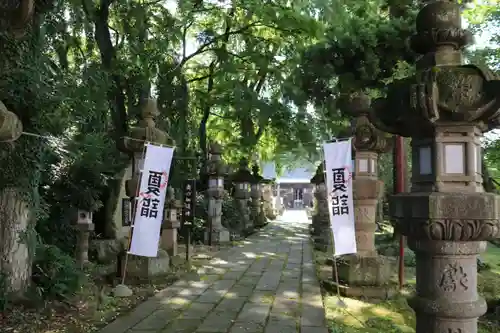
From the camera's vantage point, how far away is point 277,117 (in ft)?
43.0

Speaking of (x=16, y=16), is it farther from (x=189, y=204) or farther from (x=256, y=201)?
(x=256, y=201)

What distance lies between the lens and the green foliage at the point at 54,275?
556 cm

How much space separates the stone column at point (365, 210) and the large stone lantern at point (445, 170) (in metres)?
3.52

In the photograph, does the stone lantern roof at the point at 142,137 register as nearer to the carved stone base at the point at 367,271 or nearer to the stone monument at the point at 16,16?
the stone monument at the point at 16,16

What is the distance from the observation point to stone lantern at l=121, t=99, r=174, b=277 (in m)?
7.62

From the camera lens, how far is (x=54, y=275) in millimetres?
5707

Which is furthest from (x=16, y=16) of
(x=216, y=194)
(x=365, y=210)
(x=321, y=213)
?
(x=321, y=213)

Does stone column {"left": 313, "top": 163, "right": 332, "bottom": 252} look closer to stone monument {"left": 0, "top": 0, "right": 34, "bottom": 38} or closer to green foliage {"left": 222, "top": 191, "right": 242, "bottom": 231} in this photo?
green foliage {"left": 222, "top": 191, "right": 242, "bottom": 231}

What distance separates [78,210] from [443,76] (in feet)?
22.6

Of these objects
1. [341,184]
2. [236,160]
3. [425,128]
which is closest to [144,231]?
[341,184]

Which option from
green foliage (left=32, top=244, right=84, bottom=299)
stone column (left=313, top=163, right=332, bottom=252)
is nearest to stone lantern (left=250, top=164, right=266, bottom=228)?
stone column (left=313, top=163, right=332, bottom=252)

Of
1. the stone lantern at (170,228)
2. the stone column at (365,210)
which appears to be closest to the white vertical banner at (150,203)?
the stone lantern at (170,228)

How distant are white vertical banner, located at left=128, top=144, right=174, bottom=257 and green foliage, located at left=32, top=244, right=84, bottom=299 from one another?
1.24 metres

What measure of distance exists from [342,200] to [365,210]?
1003 mm
